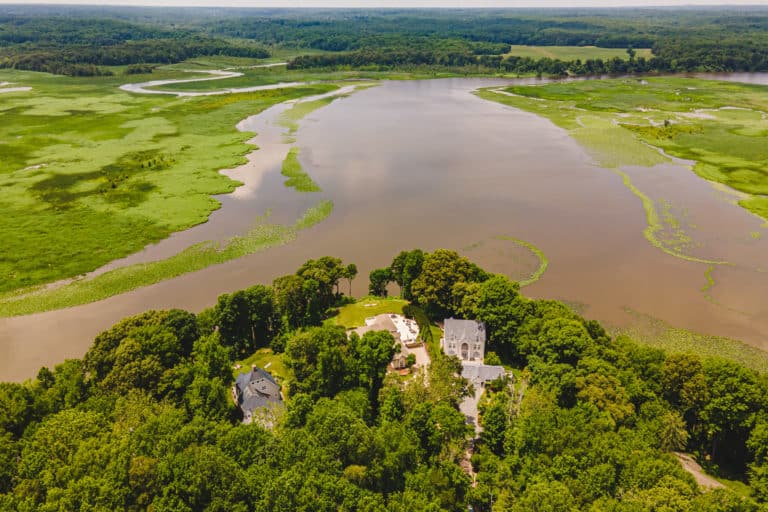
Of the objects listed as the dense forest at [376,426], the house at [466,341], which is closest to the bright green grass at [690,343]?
the dense forest at [376,426]

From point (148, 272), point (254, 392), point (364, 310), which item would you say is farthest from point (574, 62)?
point (254, 392)

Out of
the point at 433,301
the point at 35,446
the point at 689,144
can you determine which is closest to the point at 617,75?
the point at 689,144

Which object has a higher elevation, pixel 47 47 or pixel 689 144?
pixel 47 47

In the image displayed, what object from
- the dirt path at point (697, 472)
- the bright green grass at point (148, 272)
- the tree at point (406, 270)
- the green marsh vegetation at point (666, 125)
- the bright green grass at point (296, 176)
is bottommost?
the dirt path at point (697, 472)

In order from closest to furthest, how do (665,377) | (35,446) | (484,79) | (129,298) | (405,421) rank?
(35,446)
(405,421)
(665,377)
(129,298)
(484,79)

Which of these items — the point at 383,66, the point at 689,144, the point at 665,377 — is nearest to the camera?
the point at 665,377

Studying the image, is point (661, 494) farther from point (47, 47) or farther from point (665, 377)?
point (47, 47)

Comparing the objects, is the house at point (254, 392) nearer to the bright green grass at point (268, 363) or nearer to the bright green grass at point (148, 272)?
the bright green grass at point (268, 363)
